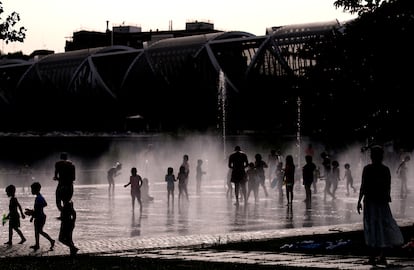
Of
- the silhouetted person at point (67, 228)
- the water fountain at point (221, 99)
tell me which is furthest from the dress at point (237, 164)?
the water fountain at point (221, 99)

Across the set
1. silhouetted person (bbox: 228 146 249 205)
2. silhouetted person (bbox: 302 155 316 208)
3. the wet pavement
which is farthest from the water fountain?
silhouetted person (bbox: 228 146 249 205)

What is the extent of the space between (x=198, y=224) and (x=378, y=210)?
897cm

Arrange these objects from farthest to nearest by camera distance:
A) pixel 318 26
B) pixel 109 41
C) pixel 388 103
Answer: pixel 109 41, pixel 318 26, pixel 388 103

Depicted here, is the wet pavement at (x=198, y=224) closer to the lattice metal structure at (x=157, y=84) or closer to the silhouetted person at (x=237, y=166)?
the silhouetted person at (x=237, y=166)

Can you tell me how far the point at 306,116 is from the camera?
19.8 meters

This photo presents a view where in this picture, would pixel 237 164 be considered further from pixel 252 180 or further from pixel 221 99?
pixel 221 99

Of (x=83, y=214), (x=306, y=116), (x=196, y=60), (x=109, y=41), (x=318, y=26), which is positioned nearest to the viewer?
(x=306, y=116)

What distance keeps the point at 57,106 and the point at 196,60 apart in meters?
32.1

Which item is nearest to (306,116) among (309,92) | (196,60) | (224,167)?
(309,92)

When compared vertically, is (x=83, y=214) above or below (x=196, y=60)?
below

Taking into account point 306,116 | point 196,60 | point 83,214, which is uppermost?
point 196,60

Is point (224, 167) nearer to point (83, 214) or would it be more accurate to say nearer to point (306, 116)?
point (83, 214)

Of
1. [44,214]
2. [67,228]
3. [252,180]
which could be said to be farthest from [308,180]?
[67,228]

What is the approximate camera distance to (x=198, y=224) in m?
22.4
